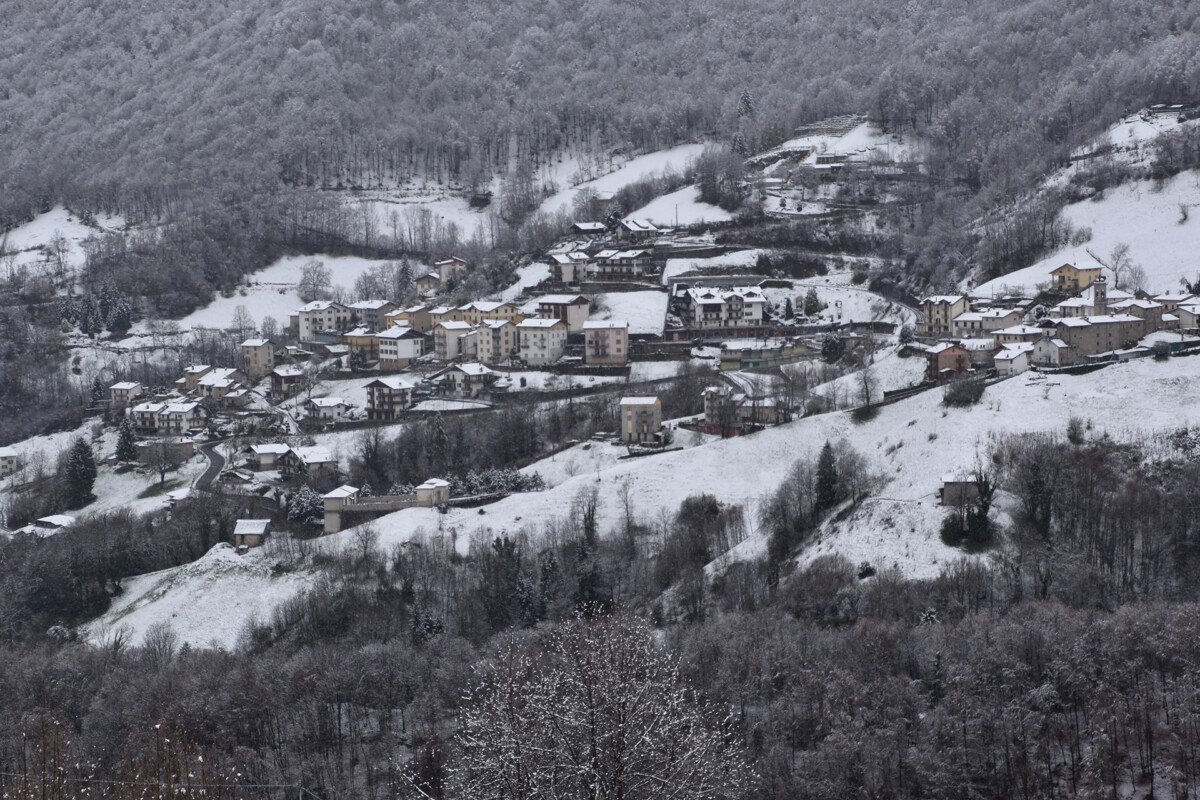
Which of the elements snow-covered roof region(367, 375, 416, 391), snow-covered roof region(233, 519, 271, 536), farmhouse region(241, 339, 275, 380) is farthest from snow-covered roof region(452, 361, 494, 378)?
farmhouse region(241, 339, 275, 380)

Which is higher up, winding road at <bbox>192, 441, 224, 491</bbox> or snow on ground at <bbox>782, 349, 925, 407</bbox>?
snow on ground at <bbox>782, 349, 925, 407</bbox>

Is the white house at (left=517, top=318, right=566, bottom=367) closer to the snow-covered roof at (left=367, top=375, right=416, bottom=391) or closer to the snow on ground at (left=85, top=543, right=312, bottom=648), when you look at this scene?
the snow-covered roof at (left=367, top=375, right=416, bottom=391)

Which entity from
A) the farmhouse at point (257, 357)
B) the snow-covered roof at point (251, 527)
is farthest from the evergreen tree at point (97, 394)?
the snow-covered roof at point (251, 527)

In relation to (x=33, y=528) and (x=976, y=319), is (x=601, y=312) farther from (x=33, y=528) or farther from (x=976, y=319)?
(x=33, y=528)

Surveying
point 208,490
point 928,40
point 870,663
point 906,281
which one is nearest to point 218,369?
point 208,490

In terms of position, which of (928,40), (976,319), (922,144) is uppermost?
(928,40)

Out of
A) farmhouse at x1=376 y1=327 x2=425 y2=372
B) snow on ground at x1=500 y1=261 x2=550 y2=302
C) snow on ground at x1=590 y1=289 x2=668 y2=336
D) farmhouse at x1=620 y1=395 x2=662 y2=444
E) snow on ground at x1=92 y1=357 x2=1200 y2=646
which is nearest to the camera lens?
snow on ground at x1=92 y1=357 x2=1200 y2=646

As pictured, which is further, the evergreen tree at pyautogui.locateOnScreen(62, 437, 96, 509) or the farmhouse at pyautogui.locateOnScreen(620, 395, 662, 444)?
the evergreen tree at pyautogui.locateOnScreen(62, 437, 96, 509)

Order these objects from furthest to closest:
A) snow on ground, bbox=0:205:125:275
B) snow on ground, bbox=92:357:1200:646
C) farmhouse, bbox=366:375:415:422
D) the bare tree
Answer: snow on ground, bbox=0:205:125:275 → farmhouse, bbox=366:375:415:422 → snow on ground, bbox=92:357:1200:646 → the bare tree

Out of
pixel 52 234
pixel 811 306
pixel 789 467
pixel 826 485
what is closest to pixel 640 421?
pixel 789 467
